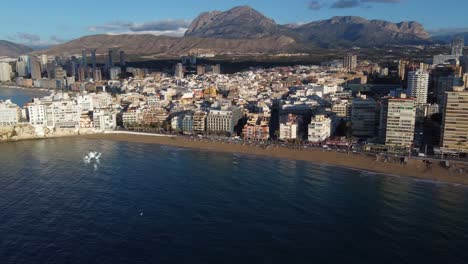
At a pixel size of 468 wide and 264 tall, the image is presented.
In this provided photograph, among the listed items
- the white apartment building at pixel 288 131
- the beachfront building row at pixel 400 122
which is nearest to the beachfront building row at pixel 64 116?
the white apartment building at pixel 288 131

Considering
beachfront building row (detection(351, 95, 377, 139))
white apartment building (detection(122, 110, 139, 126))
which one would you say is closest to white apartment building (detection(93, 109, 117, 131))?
white apartment building (detection(122, 110, 139, 126))

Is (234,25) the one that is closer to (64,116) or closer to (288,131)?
(64,116)

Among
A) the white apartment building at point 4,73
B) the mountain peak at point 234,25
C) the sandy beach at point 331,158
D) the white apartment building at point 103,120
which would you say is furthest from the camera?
the mountain peak at point 234,25

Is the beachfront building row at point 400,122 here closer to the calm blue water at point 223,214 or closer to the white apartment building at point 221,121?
the calm blue water at point 223,214

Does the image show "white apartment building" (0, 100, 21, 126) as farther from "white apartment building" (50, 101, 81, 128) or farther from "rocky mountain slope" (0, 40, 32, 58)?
"rocky mountain slope" (0, 40, 32, 58)

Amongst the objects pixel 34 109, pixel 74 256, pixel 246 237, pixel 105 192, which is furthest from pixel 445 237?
pixel 34 109

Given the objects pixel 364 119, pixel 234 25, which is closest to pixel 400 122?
pixel 364 119
